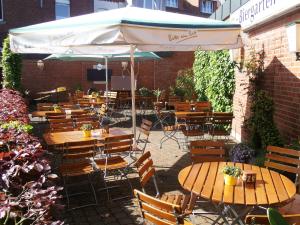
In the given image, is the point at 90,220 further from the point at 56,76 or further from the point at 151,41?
the point at 56,76

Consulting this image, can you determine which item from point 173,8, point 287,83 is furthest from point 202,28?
point 173,8

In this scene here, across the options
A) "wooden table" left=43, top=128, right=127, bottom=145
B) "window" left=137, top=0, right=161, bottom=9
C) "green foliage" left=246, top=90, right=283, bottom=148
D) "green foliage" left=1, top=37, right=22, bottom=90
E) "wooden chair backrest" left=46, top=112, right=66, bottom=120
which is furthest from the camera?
"window" left=137, top=0, right=161, bottom=9

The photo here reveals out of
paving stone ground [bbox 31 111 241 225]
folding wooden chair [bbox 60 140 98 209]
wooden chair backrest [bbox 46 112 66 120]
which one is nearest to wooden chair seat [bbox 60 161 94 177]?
folding wooden chair [bbox 60 140 98 209]

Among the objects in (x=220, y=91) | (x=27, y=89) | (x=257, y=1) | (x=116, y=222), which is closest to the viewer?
(x=116, y=222)

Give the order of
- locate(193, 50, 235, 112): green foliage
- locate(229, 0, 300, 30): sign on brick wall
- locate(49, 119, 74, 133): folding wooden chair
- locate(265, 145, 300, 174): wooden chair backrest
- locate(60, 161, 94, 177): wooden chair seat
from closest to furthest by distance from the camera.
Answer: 1. locate(265, 145, 300, 174): wooden chair backrest
2. locate(60, 161, 94, 177): wooden chair seat
3. locate(229, 0, 300, 30): sign on brick wall
4. locate(49, 119, 74, 133): folding wooden chair
5. locate(193, 50, 235, 112): green foliage

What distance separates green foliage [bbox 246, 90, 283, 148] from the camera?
655cm

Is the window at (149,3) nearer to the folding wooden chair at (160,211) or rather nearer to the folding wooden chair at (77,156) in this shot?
the folding wooden chair at (77,156)

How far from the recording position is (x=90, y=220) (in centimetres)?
470

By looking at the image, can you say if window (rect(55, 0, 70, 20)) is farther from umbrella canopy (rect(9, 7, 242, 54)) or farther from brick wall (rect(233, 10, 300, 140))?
Result: umbrella canopy (rect(9, 7, 242, 54))

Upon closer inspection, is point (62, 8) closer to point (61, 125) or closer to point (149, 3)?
point (149, 3)

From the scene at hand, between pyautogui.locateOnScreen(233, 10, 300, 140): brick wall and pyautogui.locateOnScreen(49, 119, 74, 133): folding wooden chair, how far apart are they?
4.06 meters

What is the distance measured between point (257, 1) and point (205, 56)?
518cm

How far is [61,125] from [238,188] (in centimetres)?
448

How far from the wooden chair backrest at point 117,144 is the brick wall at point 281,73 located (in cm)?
289
